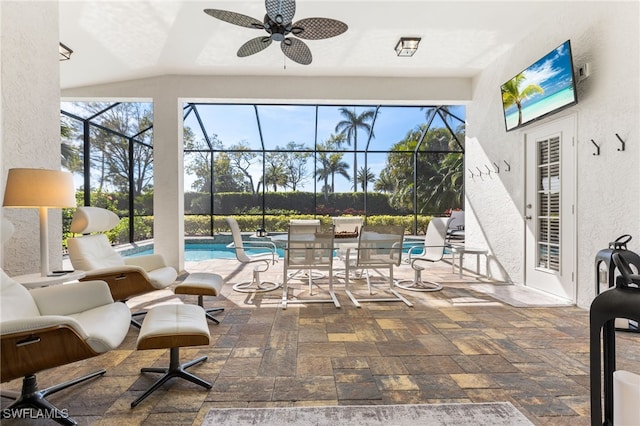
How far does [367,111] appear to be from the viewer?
41.1 ft

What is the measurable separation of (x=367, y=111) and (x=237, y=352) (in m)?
11.1

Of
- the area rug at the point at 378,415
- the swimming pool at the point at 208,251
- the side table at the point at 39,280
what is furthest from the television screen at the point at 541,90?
the swimming pool at the point at 208,251

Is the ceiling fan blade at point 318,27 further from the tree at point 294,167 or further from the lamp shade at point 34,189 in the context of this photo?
the tree at point 294,167

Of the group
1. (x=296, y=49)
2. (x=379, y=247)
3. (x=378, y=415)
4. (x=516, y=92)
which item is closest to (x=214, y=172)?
(x=296, y=49)

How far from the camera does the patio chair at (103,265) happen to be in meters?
3.08

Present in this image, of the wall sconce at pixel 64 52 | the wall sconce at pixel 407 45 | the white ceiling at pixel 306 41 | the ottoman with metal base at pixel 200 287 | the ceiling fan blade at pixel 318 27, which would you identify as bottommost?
the ottoman with metal base at pixel 200 287

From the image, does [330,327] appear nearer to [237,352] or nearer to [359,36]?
[237,352]

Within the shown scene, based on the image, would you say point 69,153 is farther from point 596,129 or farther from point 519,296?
point 596,129

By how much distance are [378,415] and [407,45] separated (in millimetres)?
4332

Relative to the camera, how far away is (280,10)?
310cm

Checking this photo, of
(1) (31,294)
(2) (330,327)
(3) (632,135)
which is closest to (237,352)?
(2) (330,327)

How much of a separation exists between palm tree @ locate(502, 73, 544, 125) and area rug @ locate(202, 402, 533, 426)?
372cm

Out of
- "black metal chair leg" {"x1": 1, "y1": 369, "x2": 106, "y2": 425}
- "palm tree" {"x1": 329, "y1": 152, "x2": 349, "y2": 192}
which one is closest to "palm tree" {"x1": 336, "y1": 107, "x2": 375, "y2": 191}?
"palm tree" {"x1": 329, "y1": 152, "x2": 349, "y2": 192}

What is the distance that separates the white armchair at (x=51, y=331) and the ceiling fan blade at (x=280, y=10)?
2.58 meters
